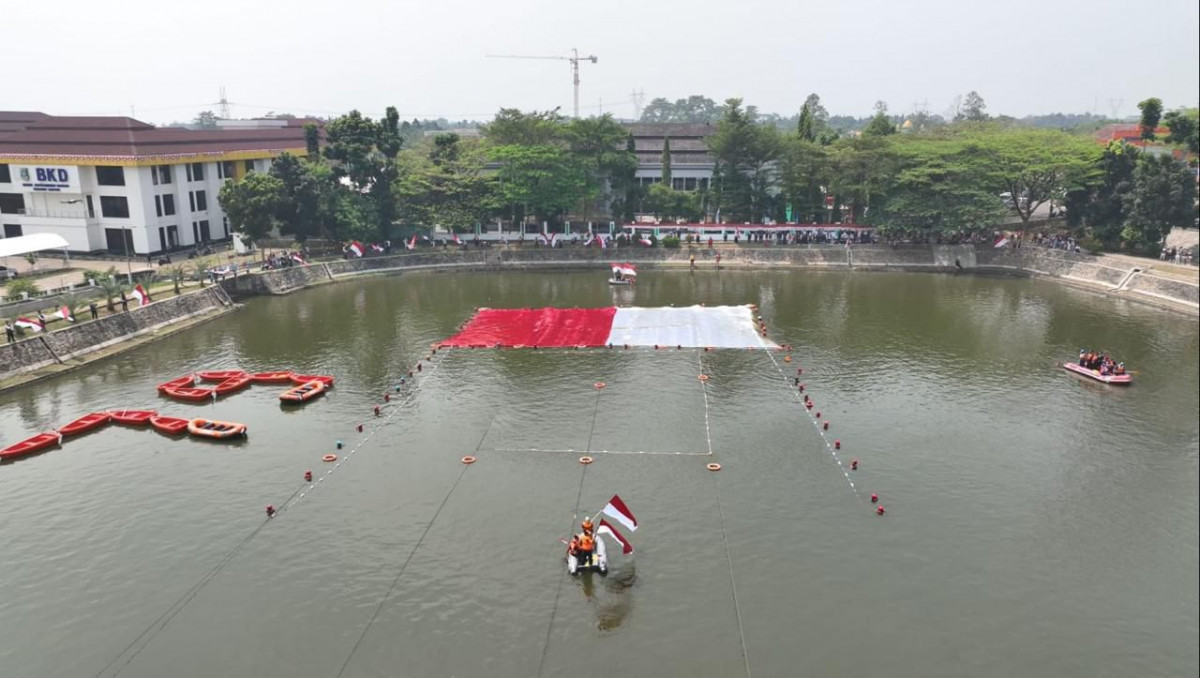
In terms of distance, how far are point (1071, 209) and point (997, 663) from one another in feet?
236

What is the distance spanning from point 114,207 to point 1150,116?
341 ft

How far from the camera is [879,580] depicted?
79.8 ft

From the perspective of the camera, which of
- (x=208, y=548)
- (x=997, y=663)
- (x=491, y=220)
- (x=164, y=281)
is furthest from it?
(x=491, y=220)

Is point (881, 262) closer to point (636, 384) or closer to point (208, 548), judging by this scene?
point (636, 384)

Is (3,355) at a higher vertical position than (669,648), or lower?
higher

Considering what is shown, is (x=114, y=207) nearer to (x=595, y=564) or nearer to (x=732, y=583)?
(x=595, y=564)

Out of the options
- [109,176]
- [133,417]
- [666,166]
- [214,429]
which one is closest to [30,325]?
[133,417]

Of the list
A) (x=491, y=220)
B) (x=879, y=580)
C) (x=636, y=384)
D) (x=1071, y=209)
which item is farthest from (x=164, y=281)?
(x=1071, y=209)

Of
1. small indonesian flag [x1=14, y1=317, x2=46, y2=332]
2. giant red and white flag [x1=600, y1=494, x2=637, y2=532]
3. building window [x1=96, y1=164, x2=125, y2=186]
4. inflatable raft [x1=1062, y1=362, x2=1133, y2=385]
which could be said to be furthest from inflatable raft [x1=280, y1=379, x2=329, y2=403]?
building window [x1=96, y1=164, x2=125, y2=186]

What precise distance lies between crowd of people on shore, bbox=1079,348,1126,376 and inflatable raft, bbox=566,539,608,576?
32661 mm

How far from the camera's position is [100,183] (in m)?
73.4

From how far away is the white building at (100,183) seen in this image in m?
72.2

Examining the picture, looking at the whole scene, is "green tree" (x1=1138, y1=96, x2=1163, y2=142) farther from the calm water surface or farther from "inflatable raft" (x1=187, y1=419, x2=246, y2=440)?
"inflatable raft" (x1=187, y1=419, x2=246, y2=440)

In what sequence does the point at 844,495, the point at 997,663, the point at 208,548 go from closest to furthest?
the point at 997,663 → the point at 208,548 → the point at 844,495
